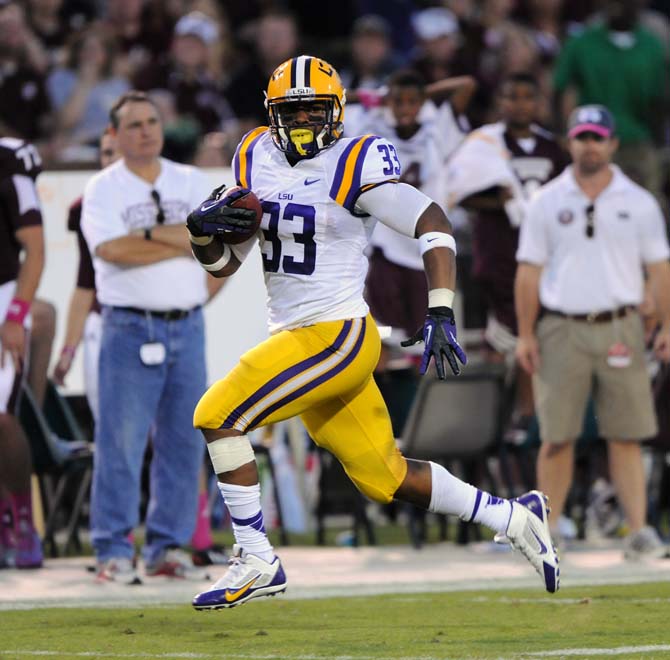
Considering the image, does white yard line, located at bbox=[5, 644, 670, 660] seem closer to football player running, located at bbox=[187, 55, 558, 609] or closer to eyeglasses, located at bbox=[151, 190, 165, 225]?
football player running, located at bbox=[187, 55, 558, 609]

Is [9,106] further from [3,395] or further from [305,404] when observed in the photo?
[305,404]

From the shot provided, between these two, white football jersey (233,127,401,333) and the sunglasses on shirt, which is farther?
the sunglasses on shirt

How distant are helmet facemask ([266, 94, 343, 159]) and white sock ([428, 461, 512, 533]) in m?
1.20

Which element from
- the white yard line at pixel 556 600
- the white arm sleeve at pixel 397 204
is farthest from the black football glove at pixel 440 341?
the white yard line at pixel 556 600

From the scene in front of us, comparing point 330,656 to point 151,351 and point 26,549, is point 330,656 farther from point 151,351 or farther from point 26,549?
point 26,549

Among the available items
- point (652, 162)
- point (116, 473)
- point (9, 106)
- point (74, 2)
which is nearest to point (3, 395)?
point (116, 473)

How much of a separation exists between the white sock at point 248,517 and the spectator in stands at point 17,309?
246 cm

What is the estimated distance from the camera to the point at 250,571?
248 inches

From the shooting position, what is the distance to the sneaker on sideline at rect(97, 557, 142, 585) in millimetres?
8078

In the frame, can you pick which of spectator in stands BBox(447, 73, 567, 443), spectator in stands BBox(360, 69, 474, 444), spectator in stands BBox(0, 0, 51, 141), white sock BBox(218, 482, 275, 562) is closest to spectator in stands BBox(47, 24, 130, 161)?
spectator in stands BBox(0, 0, 51, 141)

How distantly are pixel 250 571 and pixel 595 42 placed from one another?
8.20 metres

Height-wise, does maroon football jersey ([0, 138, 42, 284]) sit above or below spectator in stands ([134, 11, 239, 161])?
below

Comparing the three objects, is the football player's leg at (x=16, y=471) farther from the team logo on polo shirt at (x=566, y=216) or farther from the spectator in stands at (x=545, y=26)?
the spectator in stands at (x=545, y=26)

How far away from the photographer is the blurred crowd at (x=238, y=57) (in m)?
12.5
